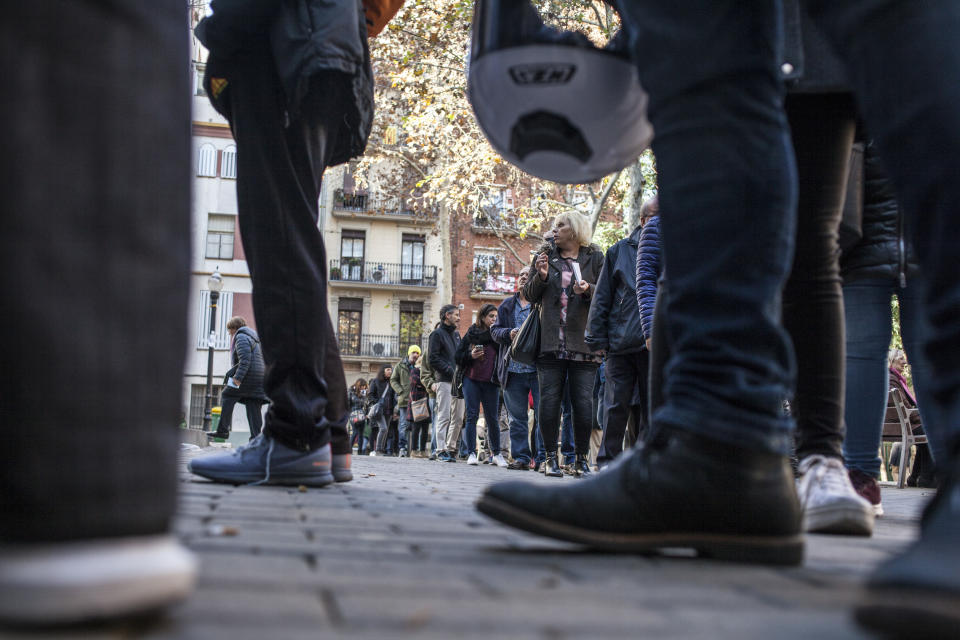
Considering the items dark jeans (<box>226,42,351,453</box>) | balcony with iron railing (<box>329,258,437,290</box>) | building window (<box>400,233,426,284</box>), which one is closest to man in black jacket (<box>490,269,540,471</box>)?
dark jeans (<box>226,42,351,453</box>)

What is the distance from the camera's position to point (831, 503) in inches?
91.9

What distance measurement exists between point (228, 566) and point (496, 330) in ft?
30.7

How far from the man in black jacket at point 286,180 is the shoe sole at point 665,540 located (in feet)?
5.14

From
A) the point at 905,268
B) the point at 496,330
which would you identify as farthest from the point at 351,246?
the point at 905,268

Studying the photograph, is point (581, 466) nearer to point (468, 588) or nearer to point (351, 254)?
point (468, 588)

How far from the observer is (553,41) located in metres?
1.99

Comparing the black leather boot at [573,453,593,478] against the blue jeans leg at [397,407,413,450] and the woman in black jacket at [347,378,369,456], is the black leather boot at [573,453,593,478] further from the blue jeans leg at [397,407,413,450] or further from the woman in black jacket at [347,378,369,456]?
the woman in black jacket at [347,378,369,456]

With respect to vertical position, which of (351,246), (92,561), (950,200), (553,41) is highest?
(351,246)

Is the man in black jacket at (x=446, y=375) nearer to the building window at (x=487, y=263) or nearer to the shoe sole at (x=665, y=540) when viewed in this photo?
the shoe sole at (x=665, y=540)

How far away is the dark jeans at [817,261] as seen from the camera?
256 centimetres

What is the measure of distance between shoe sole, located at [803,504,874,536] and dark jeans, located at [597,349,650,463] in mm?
4312

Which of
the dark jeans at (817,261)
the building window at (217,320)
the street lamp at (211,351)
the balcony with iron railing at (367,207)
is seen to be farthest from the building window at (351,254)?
the dark jeans at (817,261)

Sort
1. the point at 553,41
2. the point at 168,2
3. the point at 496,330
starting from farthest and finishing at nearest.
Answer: the point at 496,330
the point at 553,41
the point at 168,2

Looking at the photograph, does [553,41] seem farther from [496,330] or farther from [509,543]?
[496,330]
